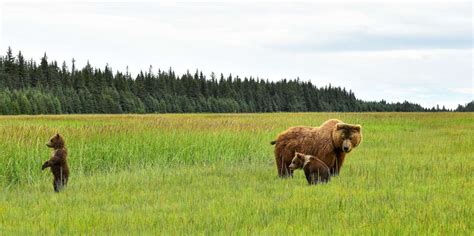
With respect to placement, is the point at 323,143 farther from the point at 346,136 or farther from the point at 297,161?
the point at 297,161

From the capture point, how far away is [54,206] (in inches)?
376

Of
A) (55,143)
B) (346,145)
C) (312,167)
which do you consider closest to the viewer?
(55,143)

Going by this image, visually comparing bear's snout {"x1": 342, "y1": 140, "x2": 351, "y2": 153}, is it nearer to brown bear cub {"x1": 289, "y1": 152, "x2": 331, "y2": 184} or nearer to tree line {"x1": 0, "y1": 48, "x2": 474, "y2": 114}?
brown bear cub {"x1": 289, "y1": 152, "x2": 331, "y2": 184}

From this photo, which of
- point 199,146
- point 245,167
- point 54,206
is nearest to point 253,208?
point 54,206

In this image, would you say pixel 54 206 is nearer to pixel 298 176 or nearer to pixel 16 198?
pixel 16 198

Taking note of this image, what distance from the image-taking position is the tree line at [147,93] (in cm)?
9631

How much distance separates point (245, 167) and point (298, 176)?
2.99 m

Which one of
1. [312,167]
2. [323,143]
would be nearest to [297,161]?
[312,167]

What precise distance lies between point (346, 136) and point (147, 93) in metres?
113

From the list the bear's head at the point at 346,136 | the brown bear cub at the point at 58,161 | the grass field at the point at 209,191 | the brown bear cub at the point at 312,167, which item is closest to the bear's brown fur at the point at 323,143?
the bear's head at the point at 346,136

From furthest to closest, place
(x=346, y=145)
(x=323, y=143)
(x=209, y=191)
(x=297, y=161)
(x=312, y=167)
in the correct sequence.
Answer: (x=323, y=143) < (x=346, y=145) < (x=297, y=161) < (x=312, y=167) < (x=209, y=191)

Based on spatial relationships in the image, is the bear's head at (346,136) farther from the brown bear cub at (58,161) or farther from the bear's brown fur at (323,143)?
the brown bear cub at (58,161)

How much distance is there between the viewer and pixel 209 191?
35.0 ft

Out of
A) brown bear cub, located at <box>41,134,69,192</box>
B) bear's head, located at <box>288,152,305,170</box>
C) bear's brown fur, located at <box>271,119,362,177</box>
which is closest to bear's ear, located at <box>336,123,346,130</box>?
bear's brown fur, located at <box>271,119,362,177</box>
